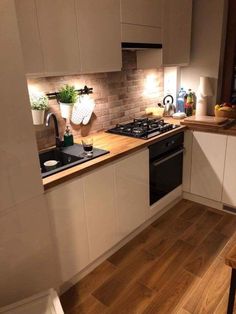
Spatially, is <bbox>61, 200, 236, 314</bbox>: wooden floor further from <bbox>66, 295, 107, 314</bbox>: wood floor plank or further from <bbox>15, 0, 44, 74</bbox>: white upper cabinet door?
<bbox>15, 0, 44, 74</bbox>: white upper cabinet door

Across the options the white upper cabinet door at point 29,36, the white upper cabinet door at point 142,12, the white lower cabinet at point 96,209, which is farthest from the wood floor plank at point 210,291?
the white upper cabinet door at point 142,12

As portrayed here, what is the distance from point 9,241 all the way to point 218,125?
6.53ft

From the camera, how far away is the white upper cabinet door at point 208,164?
2.45 m

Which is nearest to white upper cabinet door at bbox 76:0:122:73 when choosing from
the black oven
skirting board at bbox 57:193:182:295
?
the black oven

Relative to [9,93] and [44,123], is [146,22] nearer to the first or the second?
[44,123]

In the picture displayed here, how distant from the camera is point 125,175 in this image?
2.00 m

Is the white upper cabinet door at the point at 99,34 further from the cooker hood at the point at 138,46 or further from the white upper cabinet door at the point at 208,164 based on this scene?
the white upper cabinet door at the point at 208,164

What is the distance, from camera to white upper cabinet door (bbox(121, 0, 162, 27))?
1.98 m

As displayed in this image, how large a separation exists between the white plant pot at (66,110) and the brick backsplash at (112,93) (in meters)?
0.07

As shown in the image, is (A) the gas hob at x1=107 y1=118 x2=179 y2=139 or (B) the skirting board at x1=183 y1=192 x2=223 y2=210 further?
→ (B) the skirting board at x1=183 y1=192 x2=223 y2=210

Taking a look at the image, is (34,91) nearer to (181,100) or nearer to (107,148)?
(107,148)

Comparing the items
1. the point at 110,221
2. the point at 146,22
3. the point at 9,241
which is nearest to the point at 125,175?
the point at 110,221

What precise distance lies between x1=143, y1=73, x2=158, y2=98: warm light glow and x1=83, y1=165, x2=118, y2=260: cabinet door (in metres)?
1.38

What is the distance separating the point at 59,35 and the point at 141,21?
849 millimetres
